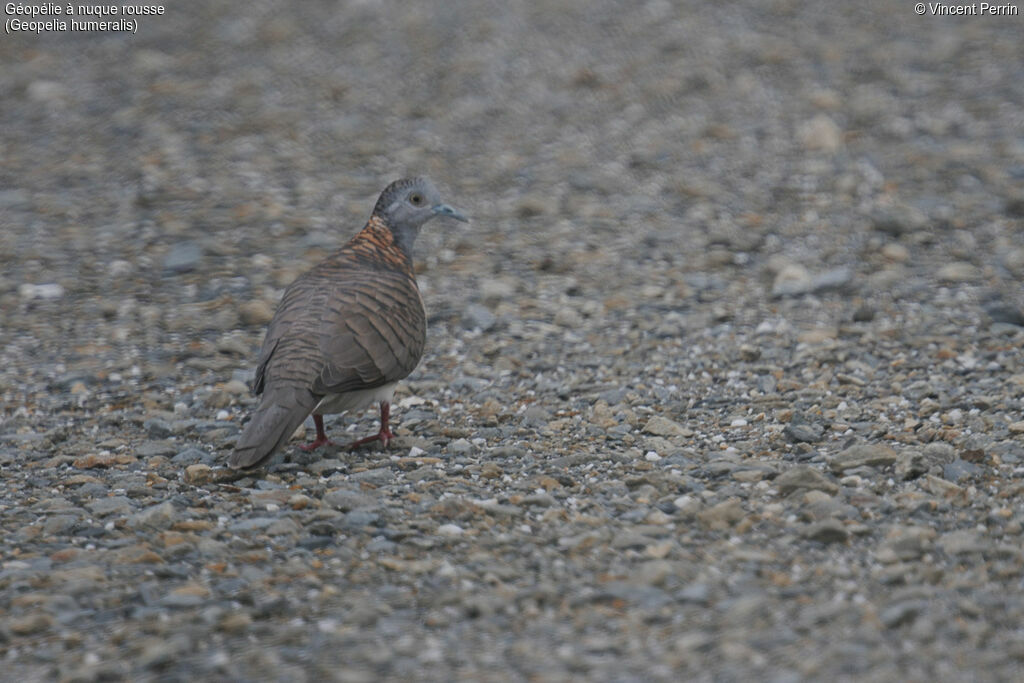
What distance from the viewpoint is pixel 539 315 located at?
24.6ft

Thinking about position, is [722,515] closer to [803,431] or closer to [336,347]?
[803,431]

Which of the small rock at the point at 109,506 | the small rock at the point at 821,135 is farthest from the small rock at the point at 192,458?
the small rock at the point at 821,135

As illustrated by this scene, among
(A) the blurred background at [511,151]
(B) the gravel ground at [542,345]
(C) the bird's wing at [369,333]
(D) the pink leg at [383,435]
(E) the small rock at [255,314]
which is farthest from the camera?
(A) the blurred background at [511,151]

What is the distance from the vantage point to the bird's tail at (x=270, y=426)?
4.94 m

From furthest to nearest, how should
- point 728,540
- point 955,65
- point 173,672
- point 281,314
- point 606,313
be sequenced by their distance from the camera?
point 955,65
point 606,313
point 281,314
point 728,540
point 173,672

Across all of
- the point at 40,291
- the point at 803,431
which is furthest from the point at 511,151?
the point at 803,431

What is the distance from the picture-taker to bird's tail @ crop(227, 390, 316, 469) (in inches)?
195

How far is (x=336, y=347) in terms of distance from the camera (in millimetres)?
5312

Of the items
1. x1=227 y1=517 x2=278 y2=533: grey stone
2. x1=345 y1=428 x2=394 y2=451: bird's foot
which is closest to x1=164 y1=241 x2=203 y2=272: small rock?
x1=345 y1=428 x2=394 y2=451: bird's foot

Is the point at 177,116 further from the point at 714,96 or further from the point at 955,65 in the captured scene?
the point at 955,65

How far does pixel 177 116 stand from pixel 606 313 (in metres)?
4.70

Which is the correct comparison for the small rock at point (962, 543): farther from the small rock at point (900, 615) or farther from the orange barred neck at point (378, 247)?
the orange barred neck at point (378, 247)

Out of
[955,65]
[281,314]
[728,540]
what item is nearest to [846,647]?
[728,540]

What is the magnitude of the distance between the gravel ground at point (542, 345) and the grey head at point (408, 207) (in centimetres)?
83
